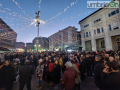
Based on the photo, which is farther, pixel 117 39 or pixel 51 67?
pixel 117 39

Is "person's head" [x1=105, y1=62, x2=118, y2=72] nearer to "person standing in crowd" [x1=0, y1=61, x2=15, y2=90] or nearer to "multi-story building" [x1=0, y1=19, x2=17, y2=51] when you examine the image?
"person standing in crowd" [x1=0, y1=61, x2=15, y2=90]

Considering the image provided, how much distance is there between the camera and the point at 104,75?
1905mm

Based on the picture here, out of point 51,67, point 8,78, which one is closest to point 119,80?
point 51,67

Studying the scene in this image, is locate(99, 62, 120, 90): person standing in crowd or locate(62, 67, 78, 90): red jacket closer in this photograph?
locate(99, 62, 120, 90): person standing in crowd

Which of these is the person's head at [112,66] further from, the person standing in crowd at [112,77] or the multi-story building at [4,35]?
the multi-story building at [4,35]

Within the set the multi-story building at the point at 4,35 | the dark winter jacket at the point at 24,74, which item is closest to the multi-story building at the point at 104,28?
the dark winter jacket at the point at 24,74

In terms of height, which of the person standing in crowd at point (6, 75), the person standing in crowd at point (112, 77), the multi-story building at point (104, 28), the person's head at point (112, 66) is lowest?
the person standing in crowd at point (6, 75)

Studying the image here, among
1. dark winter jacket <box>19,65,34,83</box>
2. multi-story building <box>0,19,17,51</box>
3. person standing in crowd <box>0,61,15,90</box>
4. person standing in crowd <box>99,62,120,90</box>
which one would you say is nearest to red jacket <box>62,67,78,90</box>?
person standing in crowd <box>99,62,120,90</box>

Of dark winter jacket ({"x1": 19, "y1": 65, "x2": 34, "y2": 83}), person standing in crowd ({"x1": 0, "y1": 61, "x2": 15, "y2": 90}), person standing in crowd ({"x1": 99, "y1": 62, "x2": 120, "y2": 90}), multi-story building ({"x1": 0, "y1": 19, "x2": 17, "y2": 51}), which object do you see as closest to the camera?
person standing in crowd ({"x1": 99, "y1": 62, "x2": 120, "y2": 90})

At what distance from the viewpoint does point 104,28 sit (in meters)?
19.4

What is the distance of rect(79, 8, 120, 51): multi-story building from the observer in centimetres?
1747

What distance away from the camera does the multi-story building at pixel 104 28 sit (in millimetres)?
17469

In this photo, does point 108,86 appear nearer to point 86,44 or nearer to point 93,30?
point 93,30

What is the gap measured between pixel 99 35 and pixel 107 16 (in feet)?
18.3
